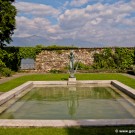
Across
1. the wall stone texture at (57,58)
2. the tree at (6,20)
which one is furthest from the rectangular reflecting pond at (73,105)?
the wall stone texture at (57,58)

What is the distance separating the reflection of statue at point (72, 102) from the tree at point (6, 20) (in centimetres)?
1045

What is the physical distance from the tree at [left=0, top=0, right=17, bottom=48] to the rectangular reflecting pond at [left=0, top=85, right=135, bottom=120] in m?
9.48

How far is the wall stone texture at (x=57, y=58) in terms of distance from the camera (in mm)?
31141

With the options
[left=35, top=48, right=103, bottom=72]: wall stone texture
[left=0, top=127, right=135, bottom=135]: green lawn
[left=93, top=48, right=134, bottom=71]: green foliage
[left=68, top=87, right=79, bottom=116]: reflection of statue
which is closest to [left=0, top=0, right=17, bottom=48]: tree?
[left=35, top=48, right=103, bottom=72]: wall stone texture

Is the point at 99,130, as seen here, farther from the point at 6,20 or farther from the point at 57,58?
the point at 57,58

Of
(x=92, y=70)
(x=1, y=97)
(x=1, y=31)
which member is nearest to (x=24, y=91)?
(x=1, y=97)

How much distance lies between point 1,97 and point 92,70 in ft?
56.4

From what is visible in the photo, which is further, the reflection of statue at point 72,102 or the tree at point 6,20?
the tree at point 6,20

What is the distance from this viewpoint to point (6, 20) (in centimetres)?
2453

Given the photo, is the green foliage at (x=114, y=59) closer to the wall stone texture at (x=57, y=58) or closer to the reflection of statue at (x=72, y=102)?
the wall stone texture at (x=57, y=58)

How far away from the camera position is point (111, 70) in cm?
2891

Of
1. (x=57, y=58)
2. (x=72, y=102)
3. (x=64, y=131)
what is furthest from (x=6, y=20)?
(x=64, y=131)

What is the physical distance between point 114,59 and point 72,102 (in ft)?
60.9

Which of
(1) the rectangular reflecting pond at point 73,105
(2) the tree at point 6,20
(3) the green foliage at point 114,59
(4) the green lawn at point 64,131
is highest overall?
(2) the tree at point 6,20
